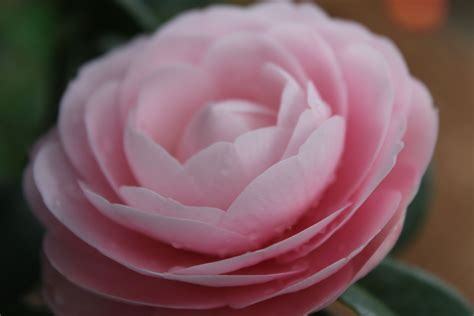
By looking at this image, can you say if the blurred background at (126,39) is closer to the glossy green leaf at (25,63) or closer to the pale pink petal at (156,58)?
the glossy green leaf at (25,63)

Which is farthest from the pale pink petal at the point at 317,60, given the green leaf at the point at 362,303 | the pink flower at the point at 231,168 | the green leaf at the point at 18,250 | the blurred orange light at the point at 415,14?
the blurred orange light at the point at 415,14

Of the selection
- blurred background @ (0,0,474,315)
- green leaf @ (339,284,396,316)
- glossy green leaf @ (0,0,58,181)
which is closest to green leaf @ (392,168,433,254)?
blurred background @ (0,0,474,315)

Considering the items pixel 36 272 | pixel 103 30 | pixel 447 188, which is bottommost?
pixel 447 188

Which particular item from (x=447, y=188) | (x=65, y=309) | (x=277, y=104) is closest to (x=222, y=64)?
(x=277, y=104)

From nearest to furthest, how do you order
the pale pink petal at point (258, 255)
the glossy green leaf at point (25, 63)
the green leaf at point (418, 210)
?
the pale pink petal at point (258, 255)
the green leaf at point (418, 210)
the glossy green leaf at point (25, 63)

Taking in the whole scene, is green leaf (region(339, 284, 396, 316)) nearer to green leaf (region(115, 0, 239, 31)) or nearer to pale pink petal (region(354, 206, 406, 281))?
pale pink petal (region(354, 206, 406, 281))

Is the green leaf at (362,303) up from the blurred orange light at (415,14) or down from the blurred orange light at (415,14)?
up

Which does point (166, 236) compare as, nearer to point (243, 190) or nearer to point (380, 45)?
point (243, 190)
